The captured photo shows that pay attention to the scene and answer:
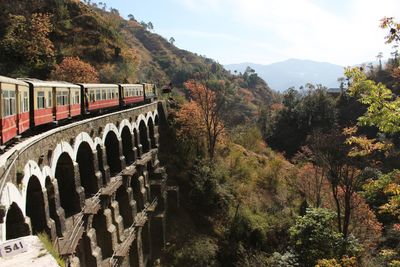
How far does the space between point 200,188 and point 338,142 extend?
11.3 meters

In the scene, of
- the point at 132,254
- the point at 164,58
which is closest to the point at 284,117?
the point at 132,254

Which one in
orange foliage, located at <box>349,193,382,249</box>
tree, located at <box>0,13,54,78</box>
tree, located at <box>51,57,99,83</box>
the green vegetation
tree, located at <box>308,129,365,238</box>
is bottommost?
orange foliage, located at <box>349,193,382,249</box>

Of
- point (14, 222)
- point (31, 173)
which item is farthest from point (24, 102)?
point (14, 222)

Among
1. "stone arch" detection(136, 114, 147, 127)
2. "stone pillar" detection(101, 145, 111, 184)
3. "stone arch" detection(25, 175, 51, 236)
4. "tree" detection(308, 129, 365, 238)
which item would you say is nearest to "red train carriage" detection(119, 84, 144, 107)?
"stone arch" detection(136, 114, 147, 127)

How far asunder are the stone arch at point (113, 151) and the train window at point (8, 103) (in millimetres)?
9893

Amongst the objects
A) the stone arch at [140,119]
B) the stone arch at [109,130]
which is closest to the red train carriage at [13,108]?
the stone arch at [109,130]

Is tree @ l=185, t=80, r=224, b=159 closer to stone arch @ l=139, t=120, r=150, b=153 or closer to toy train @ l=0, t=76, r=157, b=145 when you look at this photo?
stone arch @ l=139, t=120, r=150, b=153

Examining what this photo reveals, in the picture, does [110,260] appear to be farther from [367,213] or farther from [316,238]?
[367,213]

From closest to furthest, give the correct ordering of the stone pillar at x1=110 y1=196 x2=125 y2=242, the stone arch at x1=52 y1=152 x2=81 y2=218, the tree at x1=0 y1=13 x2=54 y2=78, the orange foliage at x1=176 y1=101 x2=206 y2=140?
the stone arch at x1=52 y1=152 x2=81 y2=218 → the stone pillar at x1=110 y1=196 x2=125 y2=242 → the orange foliage at x1=176 y1=101 x2=206 y2=140 → the tree at x1=0 y1=13 x2=54 y2=78

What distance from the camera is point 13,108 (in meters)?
12.6

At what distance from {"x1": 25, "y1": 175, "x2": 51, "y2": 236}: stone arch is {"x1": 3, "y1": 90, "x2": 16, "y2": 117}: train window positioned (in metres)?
2.27

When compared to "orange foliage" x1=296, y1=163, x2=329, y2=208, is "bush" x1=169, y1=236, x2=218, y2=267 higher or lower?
lower

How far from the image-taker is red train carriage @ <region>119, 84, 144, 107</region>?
29469 millimetres

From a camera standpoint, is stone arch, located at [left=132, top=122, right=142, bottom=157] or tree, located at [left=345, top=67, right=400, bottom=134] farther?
stone arch, located at [left=132, top=122, right=142, bottom=157]
